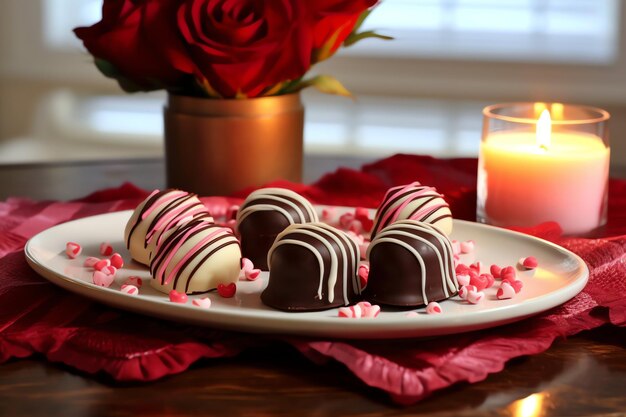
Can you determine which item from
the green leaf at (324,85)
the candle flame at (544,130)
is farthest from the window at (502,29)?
the candle flame at (544,130)

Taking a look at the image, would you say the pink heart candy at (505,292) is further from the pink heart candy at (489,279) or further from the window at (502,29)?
the window at (502,29)

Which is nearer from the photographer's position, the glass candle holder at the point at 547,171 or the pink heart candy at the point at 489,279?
the pink heart candy at the point at 489,279

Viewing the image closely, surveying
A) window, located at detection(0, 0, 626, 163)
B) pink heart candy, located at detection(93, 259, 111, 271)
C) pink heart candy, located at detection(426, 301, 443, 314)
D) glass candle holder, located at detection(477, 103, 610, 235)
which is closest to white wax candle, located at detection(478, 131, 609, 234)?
glass candle holder, located at detection(477, 103, 610, 235)

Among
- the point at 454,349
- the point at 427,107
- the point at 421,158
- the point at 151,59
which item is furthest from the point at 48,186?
the point at 427,107

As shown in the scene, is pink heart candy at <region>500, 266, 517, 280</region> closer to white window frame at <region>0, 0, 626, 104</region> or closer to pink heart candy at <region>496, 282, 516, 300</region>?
pink heart candy at <region>496, 282, 516, 300</region>

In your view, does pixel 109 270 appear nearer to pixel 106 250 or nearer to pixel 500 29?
pixel 106 250
